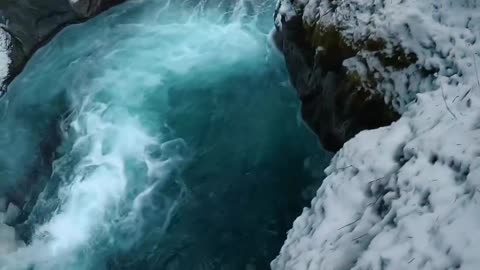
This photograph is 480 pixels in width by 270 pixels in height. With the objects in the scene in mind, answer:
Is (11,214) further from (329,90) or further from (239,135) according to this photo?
(329,90)

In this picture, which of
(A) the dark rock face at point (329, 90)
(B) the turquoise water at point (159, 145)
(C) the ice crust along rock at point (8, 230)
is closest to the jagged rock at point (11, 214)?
(C) the ice crust along rock at point (8, 230)

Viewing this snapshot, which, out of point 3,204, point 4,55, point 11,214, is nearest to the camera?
point 11,214

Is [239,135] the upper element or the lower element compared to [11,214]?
upper

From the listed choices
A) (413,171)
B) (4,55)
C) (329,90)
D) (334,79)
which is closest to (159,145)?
(329,90)

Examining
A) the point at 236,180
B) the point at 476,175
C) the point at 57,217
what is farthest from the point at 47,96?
the point at 476,175

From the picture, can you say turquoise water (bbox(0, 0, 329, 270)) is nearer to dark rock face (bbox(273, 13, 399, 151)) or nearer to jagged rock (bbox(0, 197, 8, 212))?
jagged rock (bbox(0, 197, 8, 212))

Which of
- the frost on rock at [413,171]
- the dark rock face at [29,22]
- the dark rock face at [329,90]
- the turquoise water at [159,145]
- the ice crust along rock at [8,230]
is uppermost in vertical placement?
the frost on rock at [413,171]

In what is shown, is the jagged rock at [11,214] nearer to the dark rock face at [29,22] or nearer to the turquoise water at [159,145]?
the turquoise water at [159,145]
